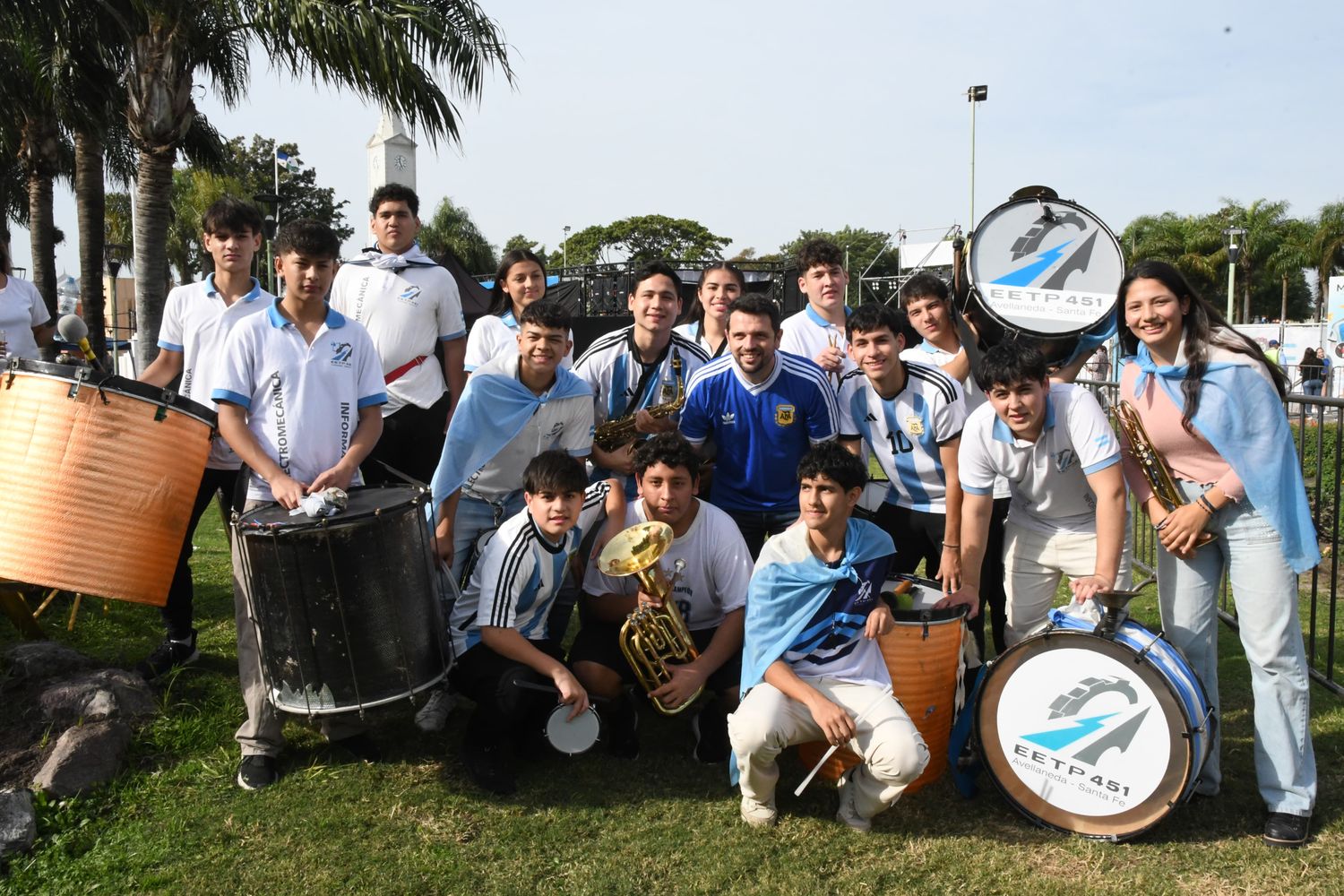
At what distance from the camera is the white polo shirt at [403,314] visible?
15.8 ft

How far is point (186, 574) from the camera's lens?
4.59m

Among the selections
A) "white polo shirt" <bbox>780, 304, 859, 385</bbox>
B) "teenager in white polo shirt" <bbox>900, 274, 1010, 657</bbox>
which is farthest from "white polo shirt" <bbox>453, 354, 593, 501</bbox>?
"teenager in white polo shirt" <bbox>900, 274, 1010, 657</bbox>

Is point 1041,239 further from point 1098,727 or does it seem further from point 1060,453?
point 1098,727

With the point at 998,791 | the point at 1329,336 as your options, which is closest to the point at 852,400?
the point at 998,791

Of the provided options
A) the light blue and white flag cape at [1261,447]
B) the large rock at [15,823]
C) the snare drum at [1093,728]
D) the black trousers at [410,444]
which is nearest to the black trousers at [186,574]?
the black trousers at [410,444]

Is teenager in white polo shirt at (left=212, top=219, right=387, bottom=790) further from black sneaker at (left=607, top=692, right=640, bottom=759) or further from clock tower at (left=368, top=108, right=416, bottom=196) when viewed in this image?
clock tower at (left=368, top=108, right=416, bottom=196)

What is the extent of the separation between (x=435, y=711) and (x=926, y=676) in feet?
6.85

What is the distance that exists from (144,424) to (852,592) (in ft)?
8.20

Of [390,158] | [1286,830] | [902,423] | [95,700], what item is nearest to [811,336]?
[902,423]

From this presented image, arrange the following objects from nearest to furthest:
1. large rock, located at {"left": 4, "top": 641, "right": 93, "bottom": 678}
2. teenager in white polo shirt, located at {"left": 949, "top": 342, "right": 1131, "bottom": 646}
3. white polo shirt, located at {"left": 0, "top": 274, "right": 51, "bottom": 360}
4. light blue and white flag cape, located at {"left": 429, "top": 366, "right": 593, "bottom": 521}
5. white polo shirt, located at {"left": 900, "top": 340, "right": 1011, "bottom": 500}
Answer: teenager in white polo shirt, located at {"left": 949, "top": 342, "right": 1131, "bottom": 646} → light blue and white flag cape, located at {"left": 429, "top": 366, "right": 593, "bottom": 521} → large rock, located at {"left": 4, "top": 641, "right": 93, "bottom": 678} → white polo shirt, located at {"left": 900, "top": 340, "right": 1011, "bottom": 500} → white polo shirt, located at {"left": 0, "top": 274, "right": 51, "bottom": 360}

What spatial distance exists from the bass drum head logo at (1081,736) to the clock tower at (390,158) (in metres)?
13.7

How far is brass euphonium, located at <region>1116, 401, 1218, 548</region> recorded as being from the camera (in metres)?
3.45

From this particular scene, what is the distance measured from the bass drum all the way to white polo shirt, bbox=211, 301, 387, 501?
251 cm

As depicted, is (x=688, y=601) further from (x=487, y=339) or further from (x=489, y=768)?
(x=487, y=339)
